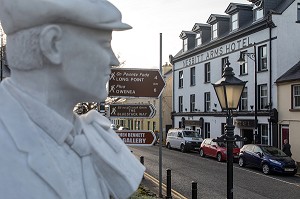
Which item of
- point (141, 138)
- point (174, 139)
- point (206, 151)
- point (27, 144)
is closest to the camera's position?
point (27, 144)

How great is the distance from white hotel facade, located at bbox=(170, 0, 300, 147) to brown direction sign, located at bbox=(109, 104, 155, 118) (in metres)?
16.9

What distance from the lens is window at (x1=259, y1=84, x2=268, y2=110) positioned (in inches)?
962

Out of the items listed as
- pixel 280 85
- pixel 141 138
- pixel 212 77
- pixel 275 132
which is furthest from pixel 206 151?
A: pixel 141 138

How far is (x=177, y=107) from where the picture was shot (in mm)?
39094

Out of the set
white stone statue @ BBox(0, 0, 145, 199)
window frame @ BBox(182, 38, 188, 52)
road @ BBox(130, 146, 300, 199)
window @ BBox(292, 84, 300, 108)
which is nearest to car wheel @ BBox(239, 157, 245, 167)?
road @ BBox(130, 146, 300, 199)

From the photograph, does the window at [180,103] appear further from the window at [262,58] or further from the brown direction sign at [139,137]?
the brown direction sign at [139,137]

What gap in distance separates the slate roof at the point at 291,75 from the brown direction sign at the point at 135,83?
16.1m

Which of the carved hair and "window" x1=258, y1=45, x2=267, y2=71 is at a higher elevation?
"window" x1=258, y1=45, x2=267, y2=71

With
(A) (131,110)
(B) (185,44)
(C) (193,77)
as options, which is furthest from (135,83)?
(B) (185,44)

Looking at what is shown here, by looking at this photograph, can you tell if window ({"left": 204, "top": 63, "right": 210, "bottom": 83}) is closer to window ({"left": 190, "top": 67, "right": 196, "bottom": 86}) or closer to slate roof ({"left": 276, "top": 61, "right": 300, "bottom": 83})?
window ({"left": 190, "top": 67, "right": 196, "bottom": 86})

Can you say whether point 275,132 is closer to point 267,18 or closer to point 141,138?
point 267,18

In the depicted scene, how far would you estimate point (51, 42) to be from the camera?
5.33 ft

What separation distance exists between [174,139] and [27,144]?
2912 centimetres

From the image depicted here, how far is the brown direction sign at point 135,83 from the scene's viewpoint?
23.5 feet
